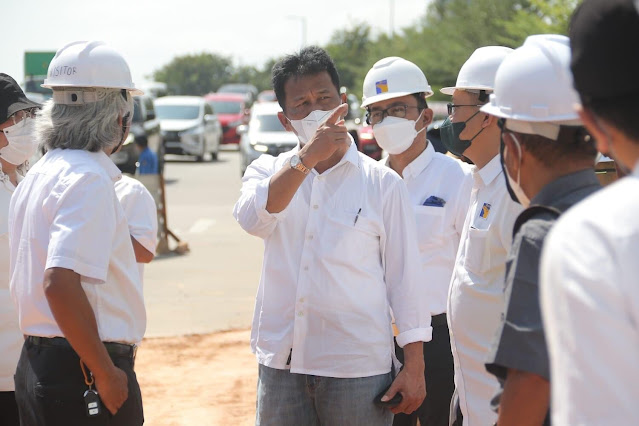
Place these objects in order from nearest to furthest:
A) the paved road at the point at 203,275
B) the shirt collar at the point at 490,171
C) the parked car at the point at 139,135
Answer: the shirt collar at the point at 490,171, the paved road at the point at 203,275, the parked car at the point at 139,135

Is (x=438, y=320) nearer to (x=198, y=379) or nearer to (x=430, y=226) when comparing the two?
(x=430, y=226)

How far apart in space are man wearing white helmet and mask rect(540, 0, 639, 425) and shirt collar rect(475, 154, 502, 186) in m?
1.96

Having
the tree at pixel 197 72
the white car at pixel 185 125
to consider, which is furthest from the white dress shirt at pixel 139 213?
the tree at pixel 197 72

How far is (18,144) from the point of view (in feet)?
14.2

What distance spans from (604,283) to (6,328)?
10.5 ft

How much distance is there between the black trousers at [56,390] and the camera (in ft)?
10.3

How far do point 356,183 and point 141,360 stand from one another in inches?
195

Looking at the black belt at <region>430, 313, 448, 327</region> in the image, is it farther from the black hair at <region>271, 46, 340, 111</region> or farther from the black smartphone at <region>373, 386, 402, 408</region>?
the black hair at <region>271, 46, 340, 111</region>

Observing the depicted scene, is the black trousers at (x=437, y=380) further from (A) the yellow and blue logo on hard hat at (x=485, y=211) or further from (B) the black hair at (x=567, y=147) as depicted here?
(B) the black hair at (x=567, y=147)

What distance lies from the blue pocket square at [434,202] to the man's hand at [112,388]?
205cm

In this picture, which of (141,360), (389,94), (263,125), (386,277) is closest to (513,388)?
(386,277)

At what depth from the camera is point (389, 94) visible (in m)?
5.06

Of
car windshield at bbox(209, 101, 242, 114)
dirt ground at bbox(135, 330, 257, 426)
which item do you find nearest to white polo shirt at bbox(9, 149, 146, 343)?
dirt ground at bbox(135, 330, 257, 426)

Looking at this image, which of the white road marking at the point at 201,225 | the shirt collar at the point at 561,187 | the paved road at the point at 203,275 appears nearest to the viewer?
the shirt collar at the point at 561,187
